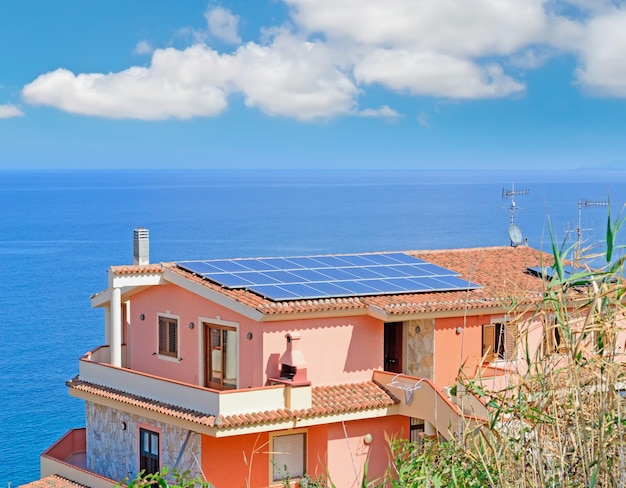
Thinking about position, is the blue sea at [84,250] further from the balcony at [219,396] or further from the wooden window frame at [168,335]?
the wooden window frame at [168,335]

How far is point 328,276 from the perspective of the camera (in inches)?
1131

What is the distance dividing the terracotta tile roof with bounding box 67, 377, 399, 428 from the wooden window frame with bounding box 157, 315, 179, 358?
1.80 meters

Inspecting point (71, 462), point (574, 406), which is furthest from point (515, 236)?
point (574, 406)

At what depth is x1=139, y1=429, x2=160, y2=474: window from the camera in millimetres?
26484

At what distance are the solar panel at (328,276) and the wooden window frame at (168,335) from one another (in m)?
1.49

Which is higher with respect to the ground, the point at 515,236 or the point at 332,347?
the point at 515,236

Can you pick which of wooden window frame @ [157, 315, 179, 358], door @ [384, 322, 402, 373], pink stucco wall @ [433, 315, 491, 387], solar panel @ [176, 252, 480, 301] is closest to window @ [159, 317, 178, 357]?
wooden window frame @ [157, 315, 179, 358]

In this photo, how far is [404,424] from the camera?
26.8 m

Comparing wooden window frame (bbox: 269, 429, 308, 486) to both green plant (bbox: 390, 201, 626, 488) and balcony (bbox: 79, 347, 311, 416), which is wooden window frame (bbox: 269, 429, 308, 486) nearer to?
balcony (bbox: 79, 347, 311, 416)

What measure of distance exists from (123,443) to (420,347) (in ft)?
26.5

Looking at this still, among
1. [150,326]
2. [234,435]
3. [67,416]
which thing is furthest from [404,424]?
[67,416]

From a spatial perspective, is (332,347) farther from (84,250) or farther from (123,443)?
(84,250)

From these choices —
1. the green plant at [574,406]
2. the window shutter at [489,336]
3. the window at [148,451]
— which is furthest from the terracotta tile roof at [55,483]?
the green plant at [574,406]

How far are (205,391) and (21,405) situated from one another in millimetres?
36351
